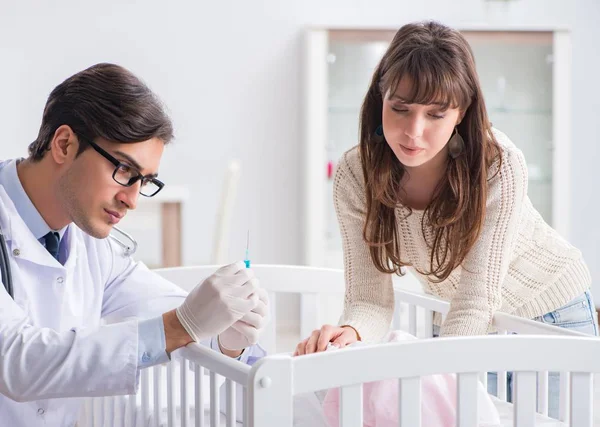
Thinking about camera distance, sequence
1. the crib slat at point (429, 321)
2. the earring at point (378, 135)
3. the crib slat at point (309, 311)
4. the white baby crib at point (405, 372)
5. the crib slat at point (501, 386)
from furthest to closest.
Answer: the crib slat at point (309, 311) < the crib slat at point (429, 321) < the crib slat at point (501, 386) < the earring at point (378, 135) < the white baby crib at point (405, 372)

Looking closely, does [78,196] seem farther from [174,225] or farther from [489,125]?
[174,225]

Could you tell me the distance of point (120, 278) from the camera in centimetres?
154

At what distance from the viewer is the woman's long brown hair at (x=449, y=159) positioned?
1.32 m

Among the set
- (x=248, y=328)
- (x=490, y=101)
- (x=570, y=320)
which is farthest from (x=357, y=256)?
(x=490, y=101)

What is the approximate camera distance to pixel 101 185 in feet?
4.07

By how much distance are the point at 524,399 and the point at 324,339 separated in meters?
0.33

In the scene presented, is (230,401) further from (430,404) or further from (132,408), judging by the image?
(132,408)

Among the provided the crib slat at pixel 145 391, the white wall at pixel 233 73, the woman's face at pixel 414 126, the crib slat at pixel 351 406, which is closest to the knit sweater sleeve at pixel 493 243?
the woman's face at pixel 414 126

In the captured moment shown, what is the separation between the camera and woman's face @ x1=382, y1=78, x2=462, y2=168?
1319 millimetres

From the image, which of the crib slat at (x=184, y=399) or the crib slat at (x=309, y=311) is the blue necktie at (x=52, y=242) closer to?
the crib slat at (x=184, y=399)

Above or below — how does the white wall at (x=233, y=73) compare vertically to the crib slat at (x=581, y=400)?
above

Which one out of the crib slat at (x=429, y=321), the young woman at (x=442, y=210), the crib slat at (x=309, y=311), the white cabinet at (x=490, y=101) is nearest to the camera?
the young woman at (x=442, y=210)

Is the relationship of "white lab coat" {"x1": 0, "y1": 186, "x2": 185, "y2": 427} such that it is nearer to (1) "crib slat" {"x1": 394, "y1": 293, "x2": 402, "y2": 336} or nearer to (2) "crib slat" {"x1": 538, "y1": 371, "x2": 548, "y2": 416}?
(1) "crib slat" {"x1": 394, "y1": 293, "x2": 402, "y2": 336}

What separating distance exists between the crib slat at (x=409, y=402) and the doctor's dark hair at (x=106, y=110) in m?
0.51
